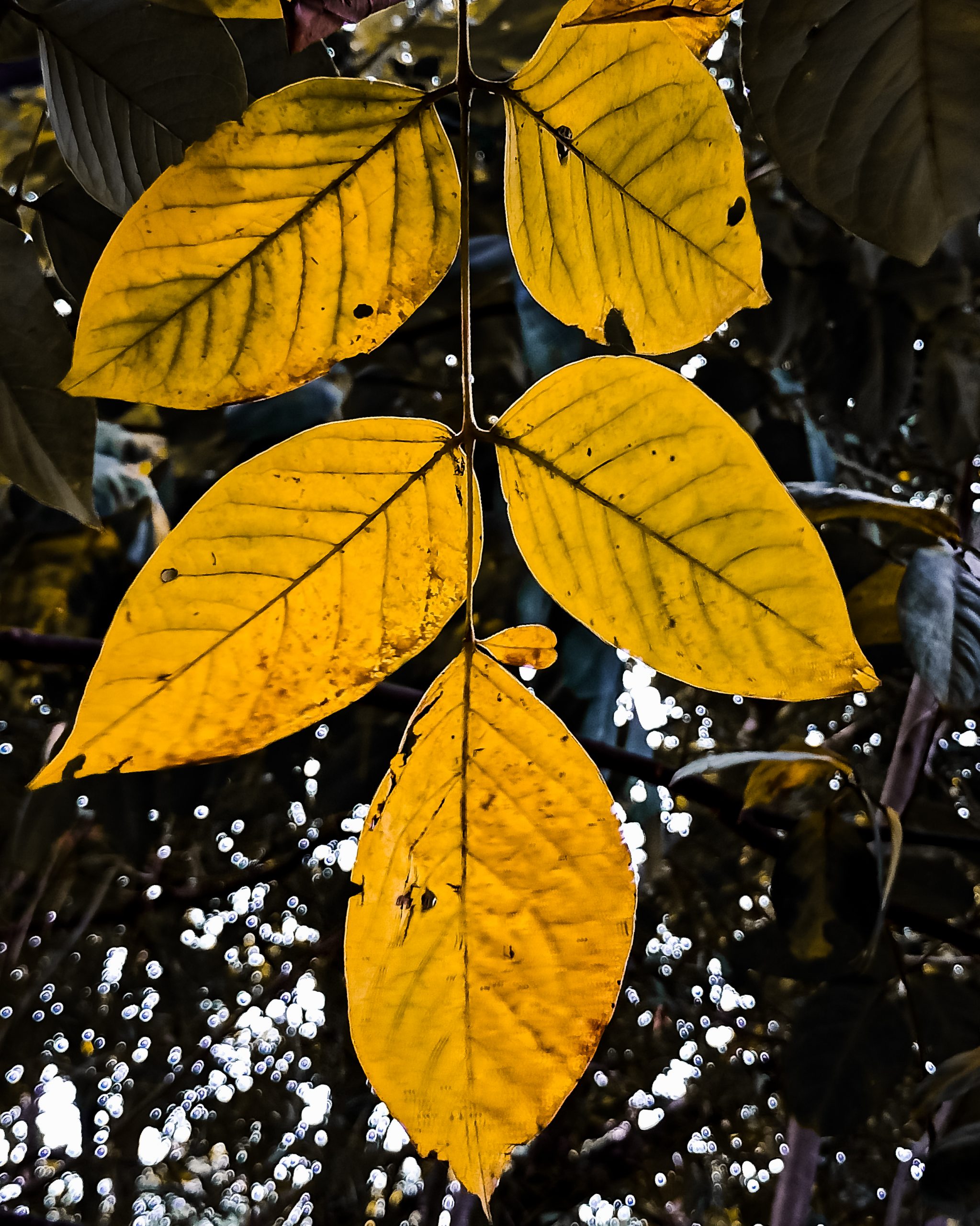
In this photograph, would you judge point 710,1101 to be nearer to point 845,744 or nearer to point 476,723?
point 845,744

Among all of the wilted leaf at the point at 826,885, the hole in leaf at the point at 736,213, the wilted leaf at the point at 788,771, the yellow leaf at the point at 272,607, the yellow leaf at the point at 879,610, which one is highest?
the hole in leaf at the point at 736,213

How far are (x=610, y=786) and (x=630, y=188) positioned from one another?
0.62 metres

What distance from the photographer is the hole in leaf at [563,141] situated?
195 mm

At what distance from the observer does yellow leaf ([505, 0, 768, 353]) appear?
182 millimetres

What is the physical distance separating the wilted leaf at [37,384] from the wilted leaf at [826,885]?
15.1 inches

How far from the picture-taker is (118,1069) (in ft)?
7.00

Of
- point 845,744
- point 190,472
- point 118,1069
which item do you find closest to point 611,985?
point 190,472

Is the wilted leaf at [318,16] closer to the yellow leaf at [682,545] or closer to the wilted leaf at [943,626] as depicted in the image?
the yellow leaf at [682,545]

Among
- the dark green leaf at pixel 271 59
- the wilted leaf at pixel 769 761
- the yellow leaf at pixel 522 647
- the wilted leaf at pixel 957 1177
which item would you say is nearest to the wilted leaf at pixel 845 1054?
the wilted leaf at pixel 957 1177

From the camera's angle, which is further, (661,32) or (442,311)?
(442,311)

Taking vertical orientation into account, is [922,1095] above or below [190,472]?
below

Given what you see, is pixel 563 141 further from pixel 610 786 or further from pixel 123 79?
pixel 610 786

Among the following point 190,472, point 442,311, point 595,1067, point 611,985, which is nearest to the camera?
point 611,985

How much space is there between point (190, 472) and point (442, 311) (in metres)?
0.31
